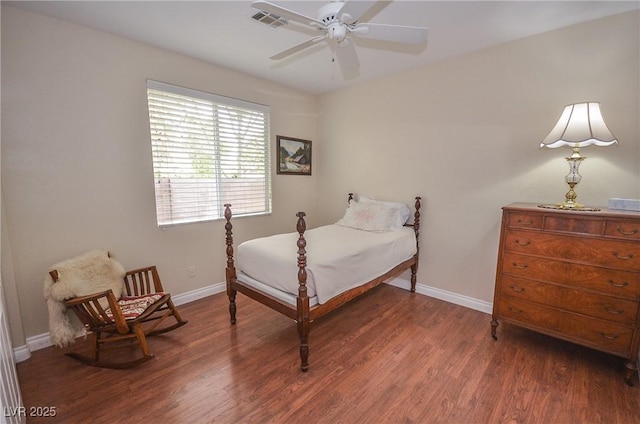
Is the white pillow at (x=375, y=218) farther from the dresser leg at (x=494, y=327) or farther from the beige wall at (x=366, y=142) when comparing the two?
the dresser leg at (x=494, y=327)

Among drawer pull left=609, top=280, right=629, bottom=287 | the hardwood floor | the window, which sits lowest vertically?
the hardwood floor

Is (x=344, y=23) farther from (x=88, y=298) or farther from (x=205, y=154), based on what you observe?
(x=88, y=298)

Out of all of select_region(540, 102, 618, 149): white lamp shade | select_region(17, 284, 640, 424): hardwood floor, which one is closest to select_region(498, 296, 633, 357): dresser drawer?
select_region(17, 284, 640, 424): hardwood floor

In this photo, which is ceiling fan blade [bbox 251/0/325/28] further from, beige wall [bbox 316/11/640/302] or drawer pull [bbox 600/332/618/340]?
drawer pull [bbox 600/332/618/340]

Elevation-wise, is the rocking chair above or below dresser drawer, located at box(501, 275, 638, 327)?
below

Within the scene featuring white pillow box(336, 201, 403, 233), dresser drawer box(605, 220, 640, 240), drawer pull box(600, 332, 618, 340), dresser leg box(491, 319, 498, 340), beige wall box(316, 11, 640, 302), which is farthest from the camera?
white pillow box(336, 201, 403, 233)

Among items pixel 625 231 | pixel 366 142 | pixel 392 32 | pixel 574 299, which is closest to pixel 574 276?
pixel 574 299

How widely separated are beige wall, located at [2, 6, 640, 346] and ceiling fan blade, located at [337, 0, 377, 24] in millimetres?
1767

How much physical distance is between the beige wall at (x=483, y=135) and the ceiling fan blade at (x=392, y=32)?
4.40ft

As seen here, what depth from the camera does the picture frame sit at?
3.72m

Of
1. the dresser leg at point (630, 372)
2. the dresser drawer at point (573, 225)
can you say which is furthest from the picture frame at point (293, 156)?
the dresser leg at point (630, 372)

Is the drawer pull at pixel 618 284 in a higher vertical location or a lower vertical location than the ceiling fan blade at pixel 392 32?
lower

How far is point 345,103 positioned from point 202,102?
1837mm

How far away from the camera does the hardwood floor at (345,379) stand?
163 centimetres
